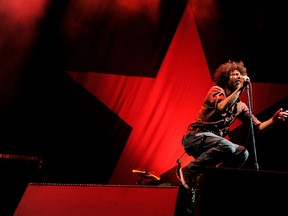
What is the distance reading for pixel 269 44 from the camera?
313 cm

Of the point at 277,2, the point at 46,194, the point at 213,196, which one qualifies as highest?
the point at 277,2

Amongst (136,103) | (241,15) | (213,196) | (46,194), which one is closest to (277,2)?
(241,15)

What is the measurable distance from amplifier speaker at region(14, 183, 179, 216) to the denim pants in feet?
1.61

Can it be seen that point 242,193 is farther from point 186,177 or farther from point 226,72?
point 226,72

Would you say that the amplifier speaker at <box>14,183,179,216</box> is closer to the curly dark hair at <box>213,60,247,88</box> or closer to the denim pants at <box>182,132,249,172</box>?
the denim pants at <box>182,132,249,172</box>

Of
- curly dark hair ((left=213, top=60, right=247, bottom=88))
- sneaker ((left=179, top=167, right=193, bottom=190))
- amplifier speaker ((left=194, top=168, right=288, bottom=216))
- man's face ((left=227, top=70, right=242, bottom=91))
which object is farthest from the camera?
curly dark hair ((left=213, top=60, right=247, bottom=88))

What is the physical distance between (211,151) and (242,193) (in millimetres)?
1070

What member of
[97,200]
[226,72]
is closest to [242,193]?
[97,200]

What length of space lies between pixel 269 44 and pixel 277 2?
1.83 ft

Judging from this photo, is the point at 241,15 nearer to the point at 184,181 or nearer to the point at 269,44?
the point at 269,44

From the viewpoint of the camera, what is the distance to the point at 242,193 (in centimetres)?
115

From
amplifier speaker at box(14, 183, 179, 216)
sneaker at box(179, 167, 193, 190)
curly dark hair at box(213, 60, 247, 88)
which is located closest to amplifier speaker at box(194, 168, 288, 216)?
amplifier speaker at box(14, 183, 179, 216)

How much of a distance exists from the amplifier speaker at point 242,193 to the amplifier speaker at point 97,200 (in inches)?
23.8

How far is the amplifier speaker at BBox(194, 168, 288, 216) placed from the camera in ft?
3.67
